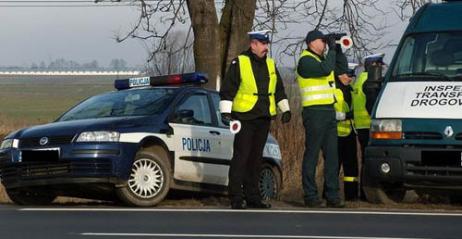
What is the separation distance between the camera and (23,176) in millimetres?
10688

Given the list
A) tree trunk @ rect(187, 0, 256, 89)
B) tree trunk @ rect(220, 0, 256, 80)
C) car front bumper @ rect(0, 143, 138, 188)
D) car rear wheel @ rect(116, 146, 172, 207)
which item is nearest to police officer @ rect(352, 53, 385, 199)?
car rear wheel @ rect(116, 146, 172, 207)

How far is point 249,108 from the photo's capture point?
34.1ft

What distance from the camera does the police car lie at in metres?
10.4

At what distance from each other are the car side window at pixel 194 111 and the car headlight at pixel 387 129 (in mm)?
2344

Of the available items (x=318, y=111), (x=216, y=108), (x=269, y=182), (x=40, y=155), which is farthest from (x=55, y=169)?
(x=269, y=182)

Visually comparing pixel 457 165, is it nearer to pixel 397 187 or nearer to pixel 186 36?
pixel 397 187

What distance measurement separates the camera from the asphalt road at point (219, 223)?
8242 millimetres

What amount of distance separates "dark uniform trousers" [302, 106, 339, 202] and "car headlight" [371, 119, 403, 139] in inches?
22.8

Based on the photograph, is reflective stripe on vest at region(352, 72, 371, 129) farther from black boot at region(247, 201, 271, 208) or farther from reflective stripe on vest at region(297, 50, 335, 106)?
black boot at region(247, 201, 271, 208)

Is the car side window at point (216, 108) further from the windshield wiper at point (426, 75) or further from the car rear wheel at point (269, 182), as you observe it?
the windshield wiper at point (426, 75)

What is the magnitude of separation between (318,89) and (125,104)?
2441 millimetres

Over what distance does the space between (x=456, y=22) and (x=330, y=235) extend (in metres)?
3.74

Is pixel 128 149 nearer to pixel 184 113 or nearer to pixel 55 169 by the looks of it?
pixel 55 169

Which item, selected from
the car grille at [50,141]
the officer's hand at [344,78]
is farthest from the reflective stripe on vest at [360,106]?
the car grille at [50,141]
